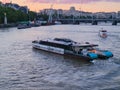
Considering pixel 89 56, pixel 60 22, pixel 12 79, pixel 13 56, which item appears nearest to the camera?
pixel 12 79

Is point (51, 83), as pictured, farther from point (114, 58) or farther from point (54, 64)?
point (114, 58)

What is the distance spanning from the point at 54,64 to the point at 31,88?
787 centimetres

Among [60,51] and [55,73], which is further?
[60,51]

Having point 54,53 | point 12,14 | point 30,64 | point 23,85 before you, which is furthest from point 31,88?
point 12,14

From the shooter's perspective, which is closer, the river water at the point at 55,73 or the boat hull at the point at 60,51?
the river water at the point at 55,73

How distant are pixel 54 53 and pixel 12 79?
1248 centimetres

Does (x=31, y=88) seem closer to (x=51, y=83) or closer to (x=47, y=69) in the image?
(x=51, y=83)

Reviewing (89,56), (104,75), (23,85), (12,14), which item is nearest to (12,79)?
(23,85)

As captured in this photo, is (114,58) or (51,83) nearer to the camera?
(51,83)

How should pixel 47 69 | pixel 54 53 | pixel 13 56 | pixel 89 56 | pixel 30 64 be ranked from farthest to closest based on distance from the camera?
pixel 54 53
pixel 13 56
pixel 89 56
pixel 30 64
pixel 47 69

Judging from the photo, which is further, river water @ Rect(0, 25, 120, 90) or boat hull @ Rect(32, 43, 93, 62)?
boat hull @ Rect(32, 43, 93, 62)

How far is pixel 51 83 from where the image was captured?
65.9ft

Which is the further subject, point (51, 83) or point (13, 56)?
point (13, 56)

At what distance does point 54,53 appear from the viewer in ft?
109
